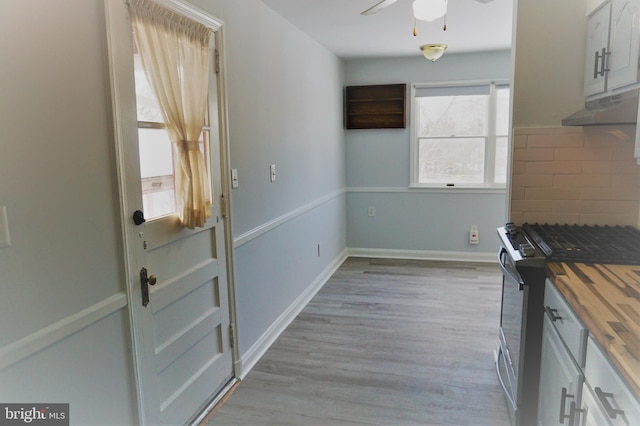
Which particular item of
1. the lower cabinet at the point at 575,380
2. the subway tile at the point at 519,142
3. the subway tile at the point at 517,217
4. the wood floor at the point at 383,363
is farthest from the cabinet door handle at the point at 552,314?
the subway tile at the point at 519,142

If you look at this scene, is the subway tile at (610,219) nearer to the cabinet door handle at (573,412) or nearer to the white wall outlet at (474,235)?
the cabinet door handle at (573,412)

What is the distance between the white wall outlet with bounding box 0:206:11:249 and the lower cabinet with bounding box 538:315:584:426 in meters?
1.87

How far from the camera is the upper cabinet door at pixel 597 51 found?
7.17ft

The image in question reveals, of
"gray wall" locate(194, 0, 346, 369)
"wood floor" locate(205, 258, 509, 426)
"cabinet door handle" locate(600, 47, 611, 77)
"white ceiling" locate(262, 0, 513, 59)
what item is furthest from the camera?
"white ceiling" locate(262, 0, 513, 59)

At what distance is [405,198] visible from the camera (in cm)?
561

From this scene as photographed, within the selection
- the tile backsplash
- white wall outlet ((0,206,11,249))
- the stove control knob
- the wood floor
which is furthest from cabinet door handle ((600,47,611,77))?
white wall outlet ((0,206,11,249))

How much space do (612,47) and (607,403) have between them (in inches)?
66.0

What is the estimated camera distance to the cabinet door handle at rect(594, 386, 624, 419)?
3.87 ft

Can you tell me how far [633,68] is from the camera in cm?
185

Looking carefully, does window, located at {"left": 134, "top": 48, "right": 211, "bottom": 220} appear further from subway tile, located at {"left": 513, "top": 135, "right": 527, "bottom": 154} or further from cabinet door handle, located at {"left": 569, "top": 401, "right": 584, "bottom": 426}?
subway tile, located at {"left": 513, "top": 135, "right": 527, "bottom": 154}

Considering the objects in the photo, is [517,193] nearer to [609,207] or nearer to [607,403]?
[609,207]

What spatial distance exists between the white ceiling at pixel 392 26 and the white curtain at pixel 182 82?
1095 mm

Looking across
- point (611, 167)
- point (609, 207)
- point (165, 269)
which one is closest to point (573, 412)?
point (609, 207)

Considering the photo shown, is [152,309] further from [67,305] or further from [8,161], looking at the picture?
[8,161]
